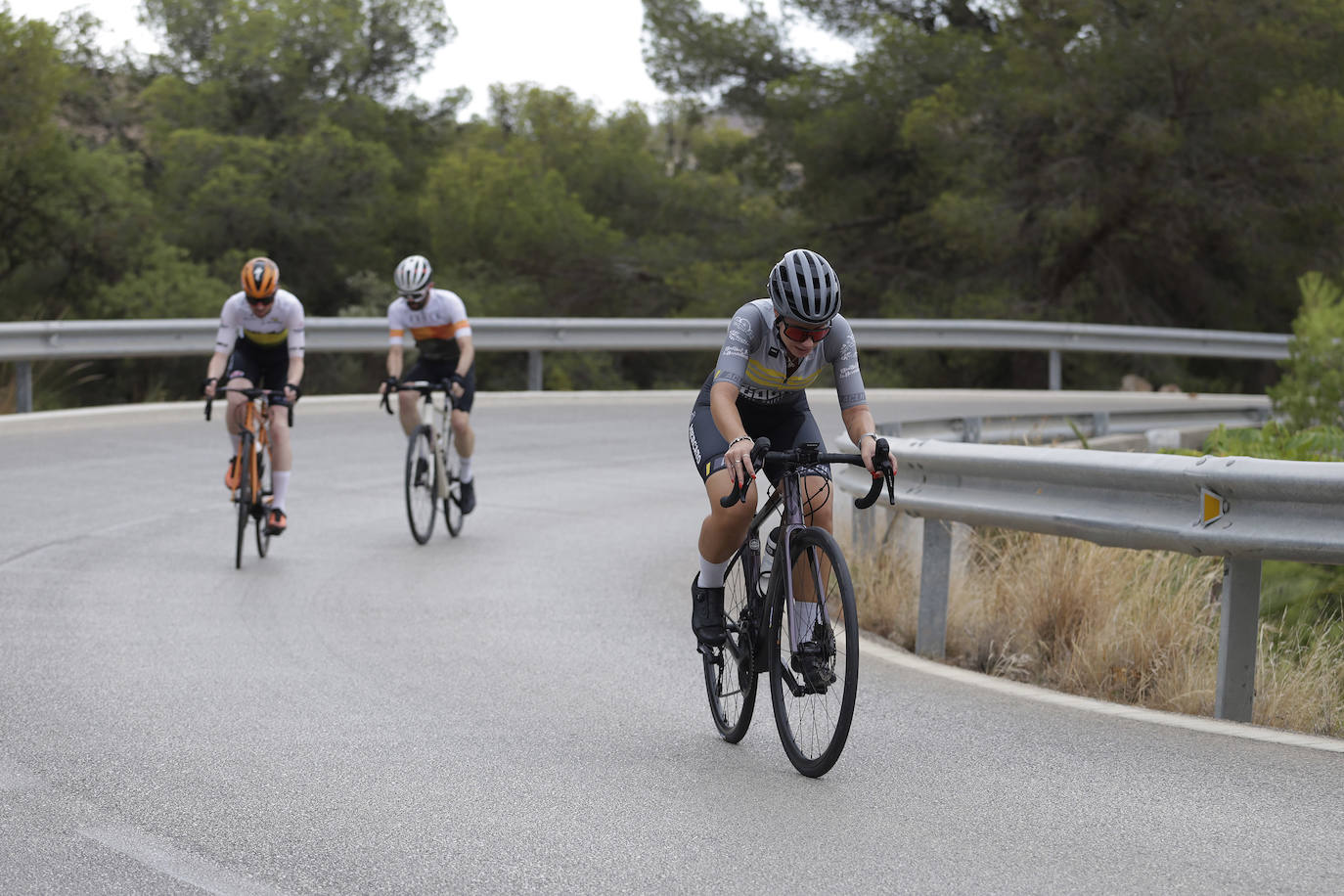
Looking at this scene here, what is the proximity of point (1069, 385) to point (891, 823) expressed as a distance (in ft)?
93.6

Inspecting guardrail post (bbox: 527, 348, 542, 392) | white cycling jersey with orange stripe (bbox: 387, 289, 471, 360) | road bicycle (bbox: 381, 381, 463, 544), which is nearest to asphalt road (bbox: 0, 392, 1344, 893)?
road bicycle (bbox: 381, 381, 463, 544)

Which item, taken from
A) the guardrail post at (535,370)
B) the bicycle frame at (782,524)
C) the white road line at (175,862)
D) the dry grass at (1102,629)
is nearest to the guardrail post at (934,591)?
the dry grass at (1102,629)

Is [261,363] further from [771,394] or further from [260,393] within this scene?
[771,394]

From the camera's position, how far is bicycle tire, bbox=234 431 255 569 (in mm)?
9812

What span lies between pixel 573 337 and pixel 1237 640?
1562cm

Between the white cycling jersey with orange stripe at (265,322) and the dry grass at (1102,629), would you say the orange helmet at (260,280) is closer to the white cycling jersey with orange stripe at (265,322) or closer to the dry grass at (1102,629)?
the white cycling jersey with orange stripe at (265,322)

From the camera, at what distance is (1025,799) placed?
5227 millimetres

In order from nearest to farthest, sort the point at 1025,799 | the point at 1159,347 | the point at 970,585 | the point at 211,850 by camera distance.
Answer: the point at 211,850 → the point at 1025,799 → the point at 970,585 → the point at 1159,347

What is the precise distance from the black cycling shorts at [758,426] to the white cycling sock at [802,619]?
748mm

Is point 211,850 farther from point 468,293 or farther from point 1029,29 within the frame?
point 468,293

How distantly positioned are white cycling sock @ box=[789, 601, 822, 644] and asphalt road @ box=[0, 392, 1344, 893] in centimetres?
50

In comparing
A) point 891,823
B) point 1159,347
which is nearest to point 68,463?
point 891,823

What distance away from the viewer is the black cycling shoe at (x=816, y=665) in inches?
213

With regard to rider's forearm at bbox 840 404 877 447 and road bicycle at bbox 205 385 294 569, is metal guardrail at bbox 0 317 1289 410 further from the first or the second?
rider's forearm at bbox 840 404 877 447
